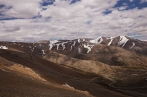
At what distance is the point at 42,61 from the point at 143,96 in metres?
83.9

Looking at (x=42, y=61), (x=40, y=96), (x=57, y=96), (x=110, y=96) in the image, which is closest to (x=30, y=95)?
(x=40, y=96)

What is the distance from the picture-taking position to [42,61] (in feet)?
543

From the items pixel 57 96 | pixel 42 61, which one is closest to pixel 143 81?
pixel 42 61

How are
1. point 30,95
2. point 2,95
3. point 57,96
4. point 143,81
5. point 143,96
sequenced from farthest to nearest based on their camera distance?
point 143,81 → point 143,96 → point 57,96 → point 30,95 → point 2,95

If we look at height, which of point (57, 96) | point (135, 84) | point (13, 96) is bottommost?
point (135, 84)

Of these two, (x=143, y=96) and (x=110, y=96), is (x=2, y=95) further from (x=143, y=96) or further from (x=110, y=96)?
(x=143, y=96)

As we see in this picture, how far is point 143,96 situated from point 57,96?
7736cm

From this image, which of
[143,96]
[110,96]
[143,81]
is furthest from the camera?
[143,81]

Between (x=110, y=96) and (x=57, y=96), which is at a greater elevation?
(x=57, y=96)

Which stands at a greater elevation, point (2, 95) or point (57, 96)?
point (2, 95)

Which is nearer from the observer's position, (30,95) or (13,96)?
(13,96)

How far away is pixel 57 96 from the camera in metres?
34.9

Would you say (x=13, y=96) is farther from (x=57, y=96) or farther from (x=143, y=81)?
(x=143, y=81)

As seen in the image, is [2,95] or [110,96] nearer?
[2,95]
